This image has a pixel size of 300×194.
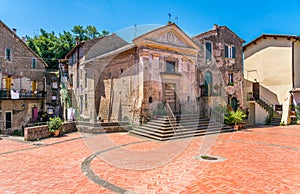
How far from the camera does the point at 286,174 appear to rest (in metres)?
6.05

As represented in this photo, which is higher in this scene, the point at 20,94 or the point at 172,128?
the point at 20,94

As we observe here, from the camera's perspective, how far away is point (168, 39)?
623 inches

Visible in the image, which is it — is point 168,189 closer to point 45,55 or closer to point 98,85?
point 98,85

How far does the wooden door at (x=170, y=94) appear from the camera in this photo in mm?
15836

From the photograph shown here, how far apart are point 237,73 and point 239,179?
17828 mm

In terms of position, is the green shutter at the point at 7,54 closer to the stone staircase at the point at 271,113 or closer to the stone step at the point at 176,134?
the stone step at the point at 176,134

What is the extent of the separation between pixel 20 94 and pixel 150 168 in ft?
58.7

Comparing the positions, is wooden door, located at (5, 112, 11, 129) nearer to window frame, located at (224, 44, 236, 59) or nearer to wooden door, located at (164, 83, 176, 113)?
wooden door, located at (164, 83, 176, 113)

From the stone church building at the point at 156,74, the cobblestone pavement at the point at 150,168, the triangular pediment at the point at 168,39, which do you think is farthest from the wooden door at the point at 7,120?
the triangular pediment at the point at 168,39

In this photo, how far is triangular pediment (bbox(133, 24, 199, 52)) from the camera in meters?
14.5

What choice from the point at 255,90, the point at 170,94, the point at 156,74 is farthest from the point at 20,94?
the point at 255,90

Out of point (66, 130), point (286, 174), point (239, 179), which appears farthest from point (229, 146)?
point (66, 130)

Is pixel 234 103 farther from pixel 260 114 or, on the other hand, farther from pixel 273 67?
pixel 273 67

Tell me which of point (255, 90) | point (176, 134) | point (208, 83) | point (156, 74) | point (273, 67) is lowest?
point (176, 134)
